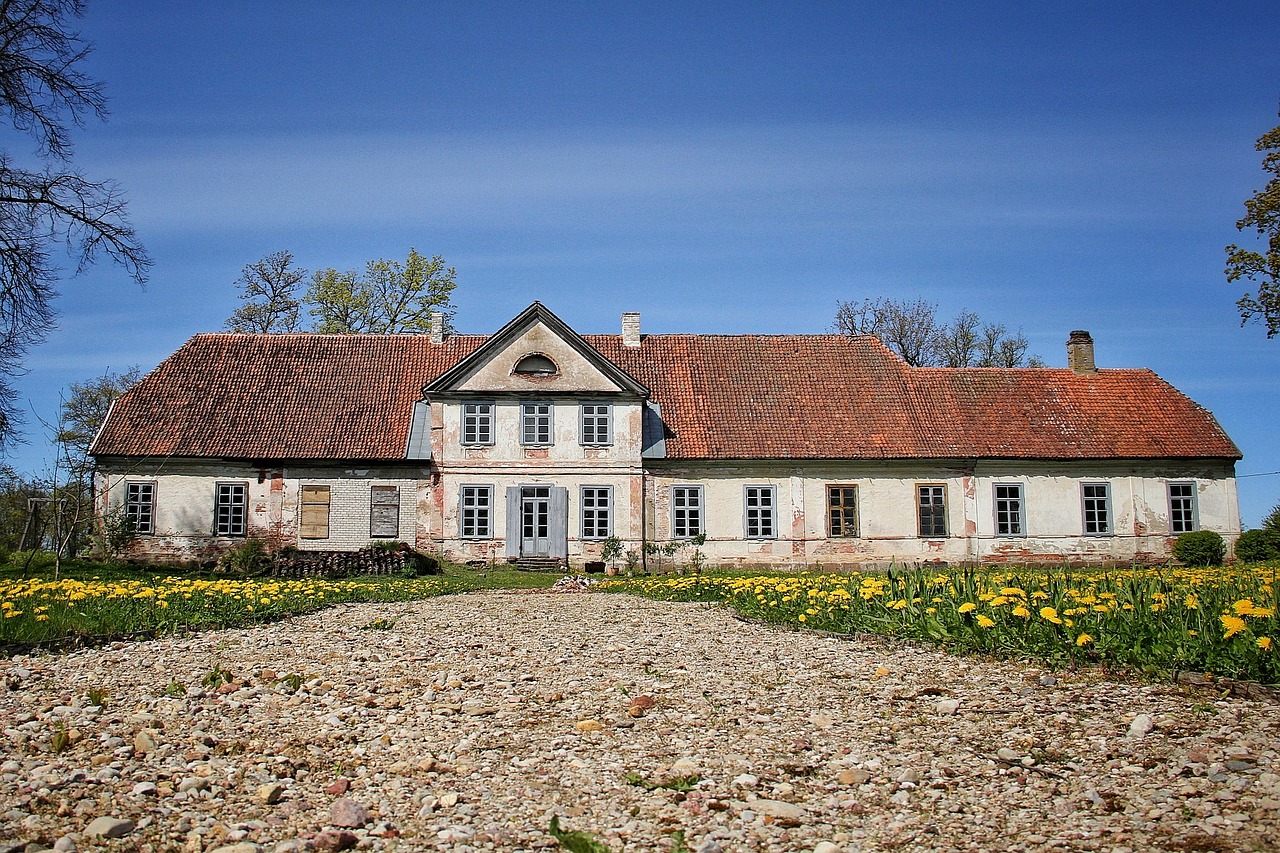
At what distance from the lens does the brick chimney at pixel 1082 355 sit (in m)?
29.5

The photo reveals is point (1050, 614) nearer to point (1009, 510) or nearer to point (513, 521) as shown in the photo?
point (513, 521)

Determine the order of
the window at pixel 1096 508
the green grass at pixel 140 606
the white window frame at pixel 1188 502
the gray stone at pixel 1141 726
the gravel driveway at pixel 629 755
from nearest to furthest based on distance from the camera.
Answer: the gravel driveway at pixel 629 755 → the gray stone at pixel 1141 726 → the green grass at pixel 140 606 → the window at pixel 1096 508 → the white window frame at pixel 1188 502

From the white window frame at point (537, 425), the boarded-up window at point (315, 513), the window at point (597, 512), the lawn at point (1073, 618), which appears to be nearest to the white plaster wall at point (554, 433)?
the white window frame at point (537, 425)

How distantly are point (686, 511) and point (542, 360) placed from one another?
5.51 m

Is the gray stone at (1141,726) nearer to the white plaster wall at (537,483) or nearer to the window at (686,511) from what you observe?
the white plaster wall at (537,483)

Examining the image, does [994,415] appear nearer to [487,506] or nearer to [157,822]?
[487,506]

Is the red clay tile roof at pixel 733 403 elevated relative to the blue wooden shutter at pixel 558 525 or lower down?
elevated

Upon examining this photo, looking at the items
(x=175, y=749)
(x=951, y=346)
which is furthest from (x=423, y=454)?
(x=951, y=346)

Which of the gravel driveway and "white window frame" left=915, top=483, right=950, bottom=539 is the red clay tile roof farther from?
the gravel driveway

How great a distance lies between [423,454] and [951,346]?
25640 mm

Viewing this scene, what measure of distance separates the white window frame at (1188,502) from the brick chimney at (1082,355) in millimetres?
4076

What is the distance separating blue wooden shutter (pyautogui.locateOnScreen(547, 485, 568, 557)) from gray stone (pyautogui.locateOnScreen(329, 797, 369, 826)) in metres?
21.2

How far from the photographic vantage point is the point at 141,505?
2631 cm

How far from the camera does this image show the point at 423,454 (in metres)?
26.4
